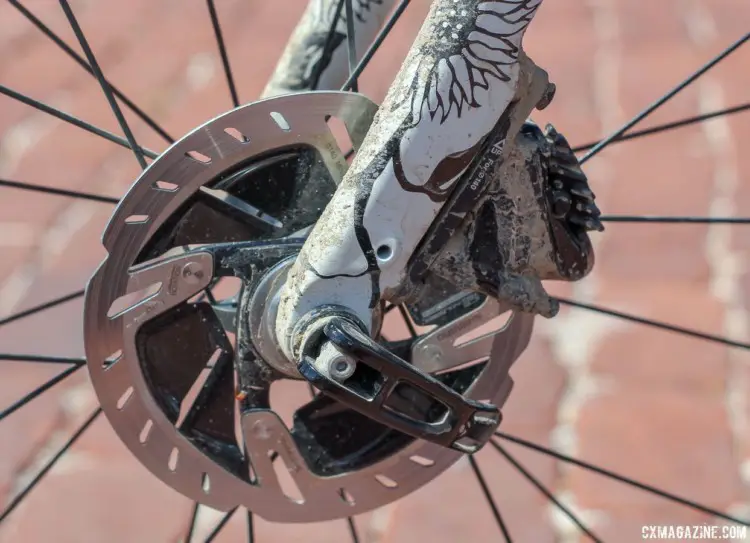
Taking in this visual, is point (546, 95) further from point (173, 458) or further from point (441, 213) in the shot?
point (173, 458)

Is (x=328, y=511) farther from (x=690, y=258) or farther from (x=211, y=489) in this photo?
(x=690, y=258)

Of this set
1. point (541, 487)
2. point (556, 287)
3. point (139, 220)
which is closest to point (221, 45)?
point (139, 220)

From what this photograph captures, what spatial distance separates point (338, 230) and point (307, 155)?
0.09m

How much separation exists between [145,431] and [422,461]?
0.18 metres

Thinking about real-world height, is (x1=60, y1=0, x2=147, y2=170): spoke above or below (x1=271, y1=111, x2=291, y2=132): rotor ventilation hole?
above

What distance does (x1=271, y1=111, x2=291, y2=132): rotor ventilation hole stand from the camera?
0.59 metres

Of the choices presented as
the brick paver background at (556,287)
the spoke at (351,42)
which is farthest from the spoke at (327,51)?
the brick paver background at (556,287)

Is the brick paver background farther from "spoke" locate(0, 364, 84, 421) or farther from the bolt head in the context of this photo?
the bolt head

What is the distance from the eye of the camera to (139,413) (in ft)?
2.07

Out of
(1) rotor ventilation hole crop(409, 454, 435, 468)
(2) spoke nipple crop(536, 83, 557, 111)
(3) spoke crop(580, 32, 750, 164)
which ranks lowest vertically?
(1) rotor ventilation hole crop(409, 454, 435, 468)

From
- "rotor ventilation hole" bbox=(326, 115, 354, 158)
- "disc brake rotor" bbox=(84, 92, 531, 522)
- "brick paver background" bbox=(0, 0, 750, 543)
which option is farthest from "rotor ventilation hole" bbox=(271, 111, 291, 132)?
"rotor ventilation hole" bbox=(326, 115, 354, 158)

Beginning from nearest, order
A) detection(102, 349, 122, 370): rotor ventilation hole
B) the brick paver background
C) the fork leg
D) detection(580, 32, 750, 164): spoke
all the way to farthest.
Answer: the fork leg < detection(102, 349, 122, 370): rotor ventilation hole < detection(580, 32, 750, 164): spoke < the brick paver background

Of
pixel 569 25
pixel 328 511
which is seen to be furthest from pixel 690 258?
pixel 328 511

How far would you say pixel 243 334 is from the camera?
617 mm
